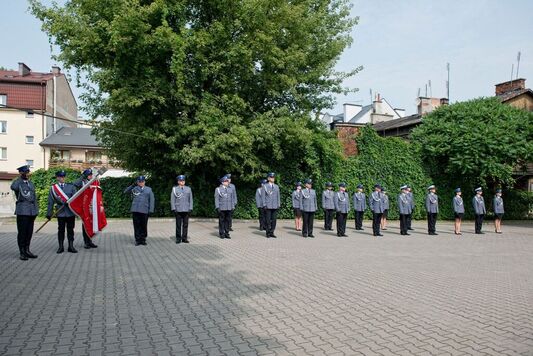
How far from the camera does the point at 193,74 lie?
19281 mm

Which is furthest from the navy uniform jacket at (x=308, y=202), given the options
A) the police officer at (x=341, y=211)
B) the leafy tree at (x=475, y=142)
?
the leafy tree at (x=475, y=142)

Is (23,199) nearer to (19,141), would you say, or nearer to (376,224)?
(376,224)

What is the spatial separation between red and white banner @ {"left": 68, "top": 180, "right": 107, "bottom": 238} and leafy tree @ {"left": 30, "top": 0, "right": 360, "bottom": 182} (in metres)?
6.26

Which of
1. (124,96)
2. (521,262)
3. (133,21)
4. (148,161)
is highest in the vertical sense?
(133,21)

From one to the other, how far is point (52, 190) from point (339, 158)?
50.3 feet

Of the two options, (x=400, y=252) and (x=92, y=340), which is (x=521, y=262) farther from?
(x=92, y=340)

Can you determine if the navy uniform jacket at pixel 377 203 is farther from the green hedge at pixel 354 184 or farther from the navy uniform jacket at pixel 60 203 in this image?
the navy uniform jacket at pixel 60 203

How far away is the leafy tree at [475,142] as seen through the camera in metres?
22.8

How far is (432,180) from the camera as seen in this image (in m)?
25.4

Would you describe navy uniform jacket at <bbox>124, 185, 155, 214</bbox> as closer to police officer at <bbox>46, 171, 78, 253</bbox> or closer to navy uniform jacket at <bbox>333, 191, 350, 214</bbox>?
police officer at <bbox>46, 171, 78, 253</bbox>

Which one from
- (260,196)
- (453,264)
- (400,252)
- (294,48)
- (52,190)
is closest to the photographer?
(453,264)

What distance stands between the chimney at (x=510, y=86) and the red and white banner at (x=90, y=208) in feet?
112

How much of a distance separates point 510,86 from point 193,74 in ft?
92.7

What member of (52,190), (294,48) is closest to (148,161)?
(294,48)
